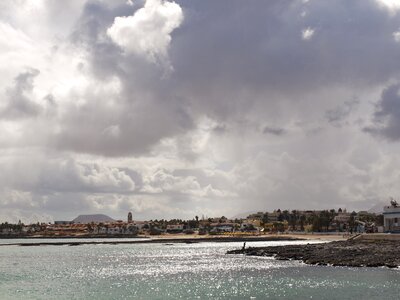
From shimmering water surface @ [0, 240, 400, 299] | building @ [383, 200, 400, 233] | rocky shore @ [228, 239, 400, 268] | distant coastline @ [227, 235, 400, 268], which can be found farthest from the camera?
building @ [383, 200, 400, 233]

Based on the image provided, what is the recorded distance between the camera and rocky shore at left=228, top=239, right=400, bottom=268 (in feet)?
248

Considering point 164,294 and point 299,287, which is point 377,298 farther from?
point 164,294

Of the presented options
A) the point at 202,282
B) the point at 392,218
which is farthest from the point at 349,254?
the point at 392,218

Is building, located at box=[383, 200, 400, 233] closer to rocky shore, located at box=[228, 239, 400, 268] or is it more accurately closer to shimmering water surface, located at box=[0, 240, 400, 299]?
rocky shore, located at box=[228, 239, 400, 268]

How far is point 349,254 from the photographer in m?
86.3

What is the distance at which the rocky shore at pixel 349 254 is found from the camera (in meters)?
75.6

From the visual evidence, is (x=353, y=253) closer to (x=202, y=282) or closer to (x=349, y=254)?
(x=349, y=254)

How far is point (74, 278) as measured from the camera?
7044 centimetres

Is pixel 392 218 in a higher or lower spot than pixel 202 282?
higher

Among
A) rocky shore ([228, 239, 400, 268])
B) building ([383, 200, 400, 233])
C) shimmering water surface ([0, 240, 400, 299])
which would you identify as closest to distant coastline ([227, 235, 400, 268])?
rocky shore ([228, 239, 400, 268])

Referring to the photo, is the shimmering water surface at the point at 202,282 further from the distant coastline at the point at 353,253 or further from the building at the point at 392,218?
the building at the point at 392,218

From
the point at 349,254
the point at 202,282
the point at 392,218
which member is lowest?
the point at 202,282

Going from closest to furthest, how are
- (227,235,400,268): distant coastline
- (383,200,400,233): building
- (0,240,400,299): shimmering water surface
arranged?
(0,240,400,299): shimmering water surface, (227,235,400,268): distant coastline, (383,200,400,233): building

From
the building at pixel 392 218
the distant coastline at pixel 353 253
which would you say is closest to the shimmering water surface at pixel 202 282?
the distant coastline at pixel 353 253
